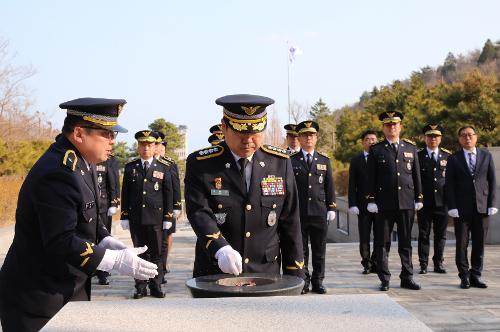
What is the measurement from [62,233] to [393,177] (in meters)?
6.03

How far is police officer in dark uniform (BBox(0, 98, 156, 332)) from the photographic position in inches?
111

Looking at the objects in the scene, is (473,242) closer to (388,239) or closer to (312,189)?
(388,239)

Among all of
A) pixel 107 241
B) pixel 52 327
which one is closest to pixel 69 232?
pixel 107 241

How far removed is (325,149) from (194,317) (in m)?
53.2

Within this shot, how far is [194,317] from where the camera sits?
216 cm

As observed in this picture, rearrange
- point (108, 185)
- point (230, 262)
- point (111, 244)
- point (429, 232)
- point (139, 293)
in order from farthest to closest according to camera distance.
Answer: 1. point (108, 185)
2. point (429, 232)
3. point (139, 293)
4. point (111, 244)
5. point (230, 262)

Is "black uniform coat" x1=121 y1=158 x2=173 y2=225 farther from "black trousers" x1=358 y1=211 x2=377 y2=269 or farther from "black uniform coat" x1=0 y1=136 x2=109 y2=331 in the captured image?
"black uniform coat" x1=0 y1=136 x2=109 y2=331

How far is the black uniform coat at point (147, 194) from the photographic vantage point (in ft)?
27.0

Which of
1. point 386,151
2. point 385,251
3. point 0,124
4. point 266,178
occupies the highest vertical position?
point 0,124

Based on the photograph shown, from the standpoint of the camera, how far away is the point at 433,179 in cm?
973

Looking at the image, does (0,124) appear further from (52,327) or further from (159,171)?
(52,327)

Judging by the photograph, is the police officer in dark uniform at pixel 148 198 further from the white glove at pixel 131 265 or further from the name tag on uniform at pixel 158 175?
the white glove at pixel 131 265

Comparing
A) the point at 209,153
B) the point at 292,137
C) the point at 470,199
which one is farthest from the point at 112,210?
the point at 209,153

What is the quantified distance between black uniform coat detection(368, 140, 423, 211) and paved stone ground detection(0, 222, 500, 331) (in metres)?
1.16
